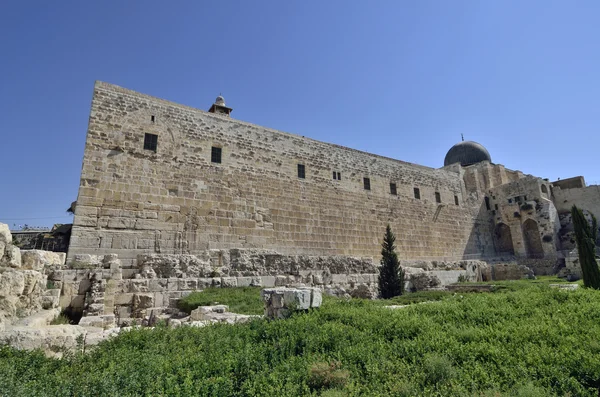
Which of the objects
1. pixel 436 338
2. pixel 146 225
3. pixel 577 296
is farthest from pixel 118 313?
pixel 577 296

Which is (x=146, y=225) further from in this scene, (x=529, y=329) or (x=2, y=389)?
(x=529, y=329)

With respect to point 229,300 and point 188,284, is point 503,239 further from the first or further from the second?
point 188,284

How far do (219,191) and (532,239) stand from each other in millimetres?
23777

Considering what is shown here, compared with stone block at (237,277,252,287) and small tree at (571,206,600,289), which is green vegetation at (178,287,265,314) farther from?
small tree at (571,206,600,289)

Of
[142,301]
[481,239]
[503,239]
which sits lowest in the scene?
[142,301]

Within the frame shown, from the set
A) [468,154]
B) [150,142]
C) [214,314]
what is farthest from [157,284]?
[468,154]

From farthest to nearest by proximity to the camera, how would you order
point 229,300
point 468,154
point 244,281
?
point 468,154 < point 244,281 < point 229,300

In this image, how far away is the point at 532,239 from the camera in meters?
24.4

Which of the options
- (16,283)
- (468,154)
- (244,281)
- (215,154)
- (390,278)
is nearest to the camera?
(16,283)

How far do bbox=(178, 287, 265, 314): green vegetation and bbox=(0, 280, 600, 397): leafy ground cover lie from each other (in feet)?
8.30

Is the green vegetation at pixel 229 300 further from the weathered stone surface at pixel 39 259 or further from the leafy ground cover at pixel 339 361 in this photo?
the weathered stone surface at pixel 39 259

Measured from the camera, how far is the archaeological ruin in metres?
8.96

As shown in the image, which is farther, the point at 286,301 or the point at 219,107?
the point at 219,107

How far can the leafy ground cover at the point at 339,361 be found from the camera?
2885mm
